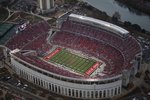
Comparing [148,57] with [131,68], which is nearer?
[131,68]

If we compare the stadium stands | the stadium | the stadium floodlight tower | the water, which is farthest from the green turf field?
the water

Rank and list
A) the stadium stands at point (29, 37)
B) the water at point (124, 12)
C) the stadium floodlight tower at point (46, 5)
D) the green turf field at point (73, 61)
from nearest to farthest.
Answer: the green turf field at point (73, 61)
the stadium stands at point (29, 37)
the stadium floodlight tower at point (46, 5)
the water at point (124, 12)

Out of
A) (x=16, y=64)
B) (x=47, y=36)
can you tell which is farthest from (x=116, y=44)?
(x=16, y=64)

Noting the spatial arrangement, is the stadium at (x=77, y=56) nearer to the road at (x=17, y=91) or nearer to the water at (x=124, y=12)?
the road at (x=17, y=91)

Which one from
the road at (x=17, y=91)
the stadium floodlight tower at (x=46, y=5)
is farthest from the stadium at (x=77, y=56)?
the stadium floodlight tower at (x=46, y=5)

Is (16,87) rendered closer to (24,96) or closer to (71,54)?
(24,96)

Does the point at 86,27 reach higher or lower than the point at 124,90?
higher
